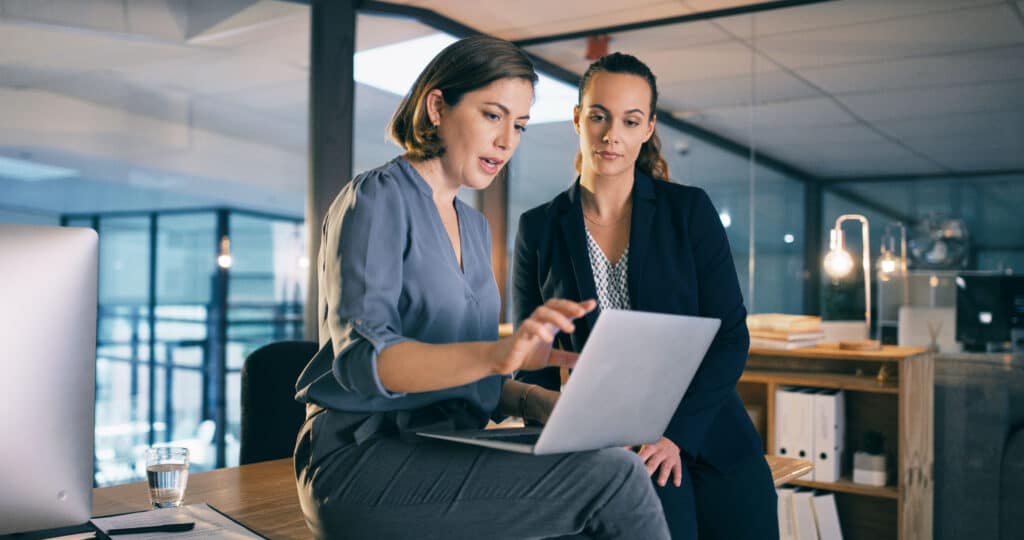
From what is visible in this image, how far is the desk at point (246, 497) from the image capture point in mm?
1421

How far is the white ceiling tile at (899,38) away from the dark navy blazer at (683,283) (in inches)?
111

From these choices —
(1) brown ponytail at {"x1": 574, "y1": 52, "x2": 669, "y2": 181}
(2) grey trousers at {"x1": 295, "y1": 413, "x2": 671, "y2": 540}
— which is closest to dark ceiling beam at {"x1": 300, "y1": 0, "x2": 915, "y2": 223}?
(1) brown ponytail at {"x1": 574, "y1": 52, "x2": 669, "y2": 181}

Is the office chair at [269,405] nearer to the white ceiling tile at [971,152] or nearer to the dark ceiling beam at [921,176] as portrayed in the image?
the dark ceiling beam at [921,176]

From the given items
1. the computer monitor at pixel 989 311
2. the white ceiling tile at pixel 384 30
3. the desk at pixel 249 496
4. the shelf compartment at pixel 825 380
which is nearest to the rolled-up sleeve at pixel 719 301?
the desk at pixel 249 496

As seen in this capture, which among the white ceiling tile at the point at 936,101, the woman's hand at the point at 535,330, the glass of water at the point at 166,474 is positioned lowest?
the glass of water at the point at 166,474

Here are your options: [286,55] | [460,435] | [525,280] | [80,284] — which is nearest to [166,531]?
[80,284]

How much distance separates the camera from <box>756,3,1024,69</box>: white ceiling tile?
3871mm

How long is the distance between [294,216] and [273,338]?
1.91 feet

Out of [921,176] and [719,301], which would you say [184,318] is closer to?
[719,301]

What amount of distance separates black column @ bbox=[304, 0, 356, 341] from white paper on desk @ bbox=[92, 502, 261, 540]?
2.63m

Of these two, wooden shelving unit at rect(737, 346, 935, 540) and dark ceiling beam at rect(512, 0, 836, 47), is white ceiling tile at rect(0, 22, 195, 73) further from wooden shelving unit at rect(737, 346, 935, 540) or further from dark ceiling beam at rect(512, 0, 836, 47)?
wooden shelving unit at rect(737, 346, 935, 540)

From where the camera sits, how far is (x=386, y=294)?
3.67ft

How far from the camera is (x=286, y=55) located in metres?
4.11

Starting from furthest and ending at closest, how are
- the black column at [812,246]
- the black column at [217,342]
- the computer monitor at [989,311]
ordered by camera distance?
the black column at [812,246]
the black column at [217,342]
the computer monitor at [989,311]
